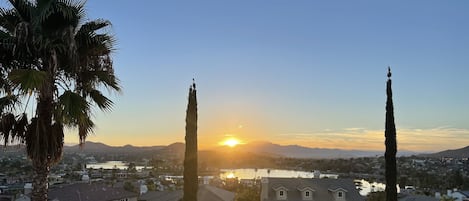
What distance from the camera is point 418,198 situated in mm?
43875

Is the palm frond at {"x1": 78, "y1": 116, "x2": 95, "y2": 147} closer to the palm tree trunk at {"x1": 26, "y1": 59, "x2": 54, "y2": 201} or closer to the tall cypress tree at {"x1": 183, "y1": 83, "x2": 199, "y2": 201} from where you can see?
the palm tree trunk at {"x1": 26, "y1": 59, "x2": 54, "y2": 201}

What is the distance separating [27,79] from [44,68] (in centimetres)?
114

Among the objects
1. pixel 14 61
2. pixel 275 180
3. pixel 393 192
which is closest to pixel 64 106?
pixel 14 61

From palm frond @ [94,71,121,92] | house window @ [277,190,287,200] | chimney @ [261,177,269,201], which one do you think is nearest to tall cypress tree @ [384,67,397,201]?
palm frond @ [94,71,121,92]

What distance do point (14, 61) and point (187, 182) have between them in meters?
9.79

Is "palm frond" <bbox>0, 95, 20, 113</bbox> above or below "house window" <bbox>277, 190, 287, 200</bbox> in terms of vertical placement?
above

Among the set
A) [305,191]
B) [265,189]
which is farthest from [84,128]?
[305,191]

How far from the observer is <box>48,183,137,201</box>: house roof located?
38.0 m

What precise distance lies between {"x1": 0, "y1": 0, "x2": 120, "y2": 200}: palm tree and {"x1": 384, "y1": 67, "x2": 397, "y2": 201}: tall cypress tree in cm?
1205

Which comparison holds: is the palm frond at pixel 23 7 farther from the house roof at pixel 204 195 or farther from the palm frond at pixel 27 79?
the house roof at pixel 204 195

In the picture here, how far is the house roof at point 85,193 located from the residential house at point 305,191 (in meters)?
15.2

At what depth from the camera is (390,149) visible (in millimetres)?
17625

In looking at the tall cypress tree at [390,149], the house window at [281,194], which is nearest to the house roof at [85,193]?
the house window at [281,194]

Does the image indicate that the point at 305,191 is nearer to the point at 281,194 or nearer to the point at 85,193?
the point at 281,194
